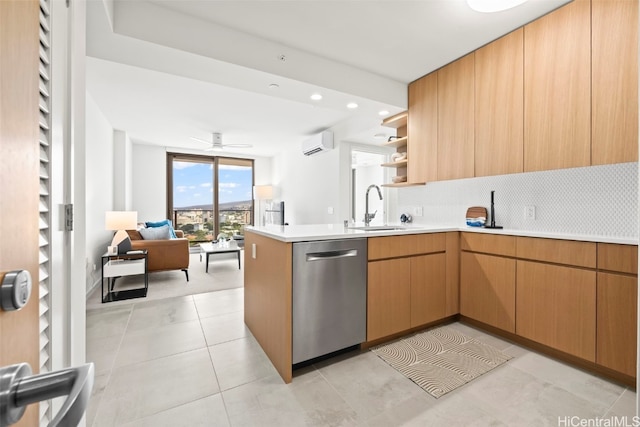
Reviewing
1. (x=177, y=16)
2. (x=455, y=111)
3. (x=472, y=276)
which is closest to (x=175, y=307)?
(x=177, y=16)

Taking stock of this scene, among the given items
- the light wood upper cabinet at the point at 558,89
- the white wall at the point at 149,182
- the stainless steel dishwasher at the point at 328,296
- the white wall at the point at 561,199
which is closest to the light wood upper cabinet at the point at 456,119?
the white wall at the point at 561,199

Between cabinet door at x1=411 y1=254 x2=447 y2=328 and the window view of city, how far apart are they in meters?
5.55

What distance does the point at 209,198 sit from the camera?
744 centimetres

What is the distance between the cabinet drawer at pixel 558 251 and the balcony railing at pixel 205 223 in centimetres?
686

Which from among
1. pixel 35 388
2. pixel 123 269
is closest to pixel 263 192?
pixel 123 269

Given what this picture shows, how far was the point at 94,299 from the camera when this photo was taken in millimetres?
3365

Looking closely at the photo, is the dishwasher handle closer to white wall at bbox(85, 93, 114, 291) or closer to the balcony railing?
white wall at bbox(85, 93, 114, 291)

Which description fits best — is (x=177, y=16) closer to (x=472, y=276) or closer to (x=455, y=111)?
(x=455, y=111)

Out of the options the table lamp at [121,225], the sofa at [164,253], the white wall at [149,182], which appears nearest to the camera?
the table lamp at [121,225]

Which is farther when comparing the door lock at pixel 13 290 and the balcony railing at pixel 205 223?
the balcony railing at pixel 205 223

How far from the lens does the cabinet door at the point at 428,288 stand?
94.8 inches

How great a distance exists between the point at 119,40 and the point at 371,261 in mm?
2418

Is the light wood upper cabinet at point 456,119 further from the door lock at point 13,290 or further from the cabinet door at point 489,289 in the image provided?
the door lock at point 13,290

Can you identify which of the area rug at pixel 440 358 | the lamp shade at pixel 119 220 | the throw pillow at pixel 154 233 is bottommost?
the area rug at pixel 440 358
